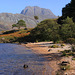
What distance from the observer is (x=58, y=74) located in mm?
13727

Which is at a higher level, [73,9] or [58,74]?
[73,9]

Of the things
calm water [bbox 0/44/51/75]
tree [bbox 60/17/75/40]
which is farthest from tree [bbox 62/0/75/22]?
calm water [bbox 0/44/51/75]

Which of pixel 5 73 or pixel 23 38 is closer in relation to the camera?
pixel 5 73

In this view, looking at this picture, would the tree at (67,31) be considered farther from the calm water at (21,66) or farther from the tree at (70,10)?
the tree at (70,10)

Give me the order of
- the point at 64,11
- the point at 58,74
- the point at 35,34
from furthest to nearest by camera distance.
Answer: the point at 64,11 → the point at 35,34 → the point at 58,74

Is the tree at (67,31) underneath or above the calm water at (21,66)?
above

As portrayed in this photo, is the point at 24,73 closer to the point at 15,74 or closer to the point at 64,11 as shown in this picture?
the point at 15,74

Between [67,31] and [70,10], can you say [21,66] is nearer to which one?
[67,31]

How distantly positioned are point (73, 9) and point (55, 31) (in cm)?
3396

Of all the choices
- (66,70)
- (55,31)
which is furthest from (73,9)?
(66,70)

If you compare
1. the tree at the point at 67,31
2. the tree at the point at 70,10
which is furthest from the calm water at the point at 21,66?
the tree at the point at 70,10

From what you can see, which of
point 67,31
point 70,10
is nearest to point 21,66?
point 67,31

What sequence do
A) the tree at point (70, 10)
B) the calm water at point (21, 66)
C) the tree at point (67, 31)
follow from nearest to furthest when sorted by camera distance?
the calm water at point (21, 66), the tree at point (67, 31), the tree at point (70, 10)

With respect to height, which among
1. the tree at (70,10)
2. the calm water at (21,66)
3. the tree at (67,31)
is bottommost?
the calm water at (21,66)
